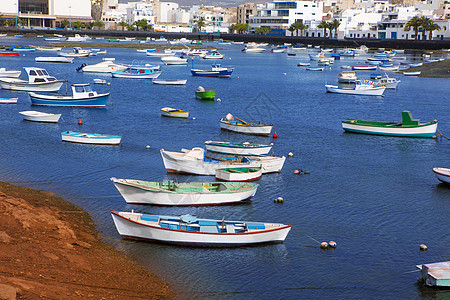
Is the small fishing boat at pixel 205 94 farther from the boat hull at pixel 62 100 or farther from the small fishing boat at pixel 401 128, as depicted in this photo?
the small fishing boat at pixel 401 128

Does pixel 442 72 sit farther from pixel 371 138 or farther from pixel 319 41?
pixel 319 41

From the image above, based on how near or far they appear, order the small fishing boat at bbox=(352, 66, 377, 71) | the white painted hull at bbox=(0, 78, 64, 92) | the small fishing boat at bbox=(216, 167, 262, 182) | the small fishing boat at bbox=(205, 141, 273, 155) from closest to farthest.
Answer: the small fishing boat at bbox=(216, 167, 262, 182) → the small fishing boat at bbox=(205, 141, 273, 155) → the white painted hull at bbox=(0, 78, 64, 92) → the small fishing boat at bbox=(352, 66, 377, 71)

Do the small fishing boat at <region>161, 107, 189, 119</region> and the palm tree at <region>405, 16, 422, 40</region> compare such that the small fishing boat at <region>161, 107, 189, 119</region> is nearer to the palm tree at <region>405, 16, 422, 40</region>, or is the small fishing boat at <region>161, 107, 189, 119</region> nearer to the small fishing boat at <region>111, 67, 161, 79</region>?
the small fishing boat at <region>111, 67, 161, 79</region>

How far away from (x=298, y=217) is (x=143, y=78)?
6361cm

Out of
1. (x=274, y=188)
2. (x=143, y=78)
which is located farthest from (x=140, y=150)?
(x=143, y=78)

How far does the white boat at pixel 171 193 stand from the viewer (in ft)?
89.6

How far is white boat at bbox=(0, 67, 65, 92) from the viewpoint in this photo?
2562 inches

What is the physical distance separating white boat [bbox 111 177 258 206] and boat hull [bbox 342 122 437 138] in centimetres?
2350

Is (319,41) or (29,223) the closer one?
(29,223)

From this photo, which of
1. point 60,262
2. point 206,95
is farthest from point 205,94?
point 60,262

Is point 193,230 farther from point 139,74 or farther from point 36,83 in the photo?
point 139,74

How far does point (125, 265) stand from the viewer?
20.9 metres

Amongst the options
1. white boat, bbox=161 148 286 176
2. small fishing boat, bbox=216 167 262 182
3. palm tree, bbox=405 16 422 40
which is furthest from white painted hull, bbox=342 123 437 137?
palm tree, bbox=405 16 422 40

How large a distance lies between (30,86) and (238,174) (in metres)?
42.2
